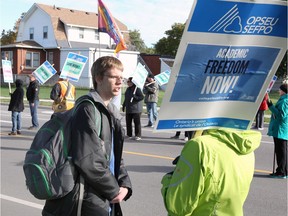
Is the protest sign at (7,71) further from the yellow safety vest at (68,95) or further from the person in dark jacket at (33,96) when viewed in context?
the yellow safety vest at (68,95)

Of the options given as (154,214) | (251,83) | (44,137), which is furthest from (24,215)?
(251,83)

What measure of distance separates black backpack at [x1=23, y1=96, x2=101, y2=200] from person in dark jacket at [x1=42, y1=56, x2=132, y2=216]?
0.06 meters

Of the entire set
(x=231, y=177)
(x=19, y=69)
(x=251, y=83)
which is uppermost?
(x=251, y=83)

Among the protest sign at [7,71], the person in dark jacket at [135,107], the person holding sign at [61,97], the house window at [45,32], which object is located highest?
the person holding sign at [61,97]

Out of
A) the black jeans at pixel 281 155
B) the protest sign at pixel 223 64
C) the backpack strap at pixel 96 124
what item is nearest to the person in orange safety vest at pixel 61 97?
the black jeans at pixel 281 155

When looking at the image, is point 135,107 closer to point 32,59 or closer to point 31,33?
point 32,59

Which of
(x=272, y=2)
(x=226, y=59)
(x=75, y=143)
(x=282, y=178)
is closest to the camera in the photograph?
(x=272, y=2)

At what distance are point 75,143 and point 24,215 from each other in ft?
10.6

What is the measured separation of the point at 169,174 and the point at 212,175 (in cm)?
33

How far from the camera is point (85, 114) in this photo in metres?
2.57

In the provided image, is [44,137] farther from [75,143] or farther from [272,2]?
[272,2]

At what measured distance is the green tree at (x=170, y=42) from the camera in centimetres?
6556

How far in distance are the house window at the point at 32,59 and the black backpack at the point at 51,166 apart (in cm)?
4849

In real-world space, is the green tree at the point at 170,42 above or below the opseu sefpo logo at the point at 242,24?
below
